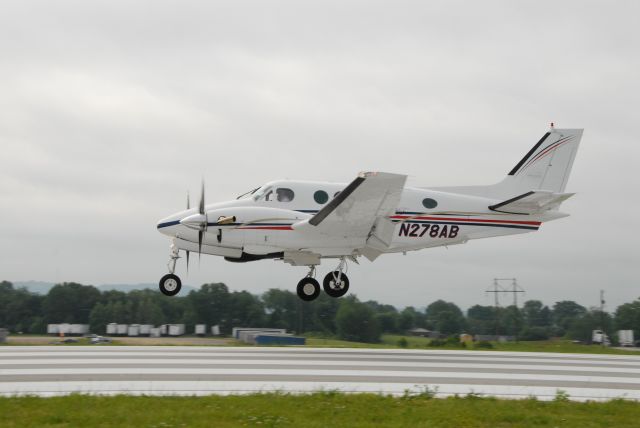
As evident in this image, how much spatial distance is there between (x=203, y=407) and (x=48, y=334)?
A: 76.6 meters

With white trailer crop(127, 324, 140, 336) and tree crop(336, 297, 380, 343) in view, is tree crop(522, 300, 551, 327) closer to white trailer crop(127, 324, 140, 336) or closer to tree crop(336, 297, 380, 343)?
tree crop(336, 297, 380, 343)

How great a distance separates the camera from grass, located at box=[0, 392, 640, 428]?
9.88 meters

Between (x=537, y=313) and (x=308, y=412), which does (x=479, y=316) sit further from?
(x=308, y=412)

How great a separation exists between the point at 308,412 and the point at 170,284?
38.8ft

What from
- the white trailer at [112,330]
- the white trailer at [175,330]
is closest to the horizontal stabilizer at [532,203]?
the white trailer at [112,330]

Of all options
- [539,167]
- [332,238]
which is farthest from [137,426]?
[539,167]

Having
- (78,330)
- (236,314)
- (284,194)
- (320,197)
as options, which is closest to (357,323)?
(236,314)

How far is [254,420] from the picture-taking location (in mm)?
10000

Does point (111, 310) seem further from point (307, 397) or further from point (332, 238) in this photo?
point (307, 397)

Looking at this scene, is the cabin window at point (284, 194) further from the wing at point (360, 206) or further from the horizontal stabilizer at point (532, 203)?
the horizontal stabilizer at point (532, 203)

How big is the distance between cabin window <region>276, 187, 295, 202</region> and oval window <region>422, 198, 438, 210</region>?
464 centimetres

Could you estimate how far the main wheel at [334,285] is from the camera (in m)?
22.7

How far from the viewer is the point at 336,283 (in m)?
22.7

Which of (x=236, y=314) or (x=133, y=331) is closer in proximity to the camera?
(x=133, y=331)
